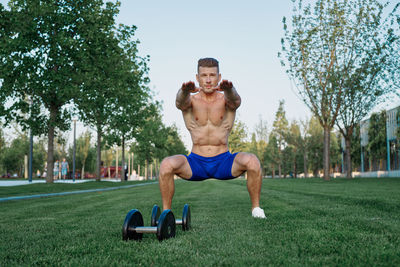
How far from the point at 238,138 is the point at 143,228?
51037mm

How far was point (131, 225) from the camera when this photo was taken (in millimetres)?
3127

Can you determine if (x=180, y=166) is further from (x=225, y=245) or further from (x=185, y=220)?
(x=225, y=245)

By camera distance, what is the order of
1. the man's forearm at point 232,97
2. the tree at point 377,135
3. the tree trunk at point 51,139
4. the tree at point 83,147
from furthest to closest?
the tree at point 83,147 → the tree at point 377,135 → the tree trunk at point 51,139 → the man's forearm at point 232,97

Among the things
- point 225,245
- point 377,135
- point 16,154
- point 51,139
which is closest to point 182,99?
point 225,245

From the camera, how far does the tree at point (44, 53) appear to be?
15.9 metres

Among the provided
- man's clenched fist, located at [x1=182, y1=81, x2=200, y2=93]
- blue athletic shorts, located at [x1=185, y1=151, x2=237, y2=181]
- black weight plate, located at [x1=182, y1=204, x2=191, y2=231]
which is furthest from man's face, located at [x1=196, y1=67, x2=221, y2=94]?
black weight plate, located at [x1=182, y1=204, x2=191, y2=231]

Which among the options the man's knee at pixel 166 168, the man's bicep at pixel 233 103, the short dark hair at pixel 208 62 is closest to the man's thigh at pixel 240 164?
the man's bicep at pixel 233 103

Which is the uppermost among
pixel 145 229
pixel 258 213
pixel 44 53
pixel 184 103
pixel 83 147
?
pixel 44 53

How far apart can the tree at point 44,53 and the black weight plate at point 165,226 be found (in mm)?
14207

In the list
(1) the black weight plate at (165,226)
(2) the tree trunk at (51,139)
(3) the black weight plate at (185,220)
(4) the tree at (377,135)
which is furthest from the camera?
(4) the tree at (377,135)

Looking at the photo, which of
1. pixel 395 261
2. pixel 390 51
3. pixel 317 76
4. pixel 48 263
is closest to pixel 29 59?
pixel 48 263

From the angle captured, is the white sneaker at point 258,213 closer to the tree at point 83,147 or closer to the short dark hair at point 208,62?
the short dark hair at point 208,62

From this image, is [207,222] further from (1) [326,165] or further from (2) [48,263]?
(1) [326,165]

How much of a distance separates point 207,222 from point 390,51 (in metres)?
27.4
